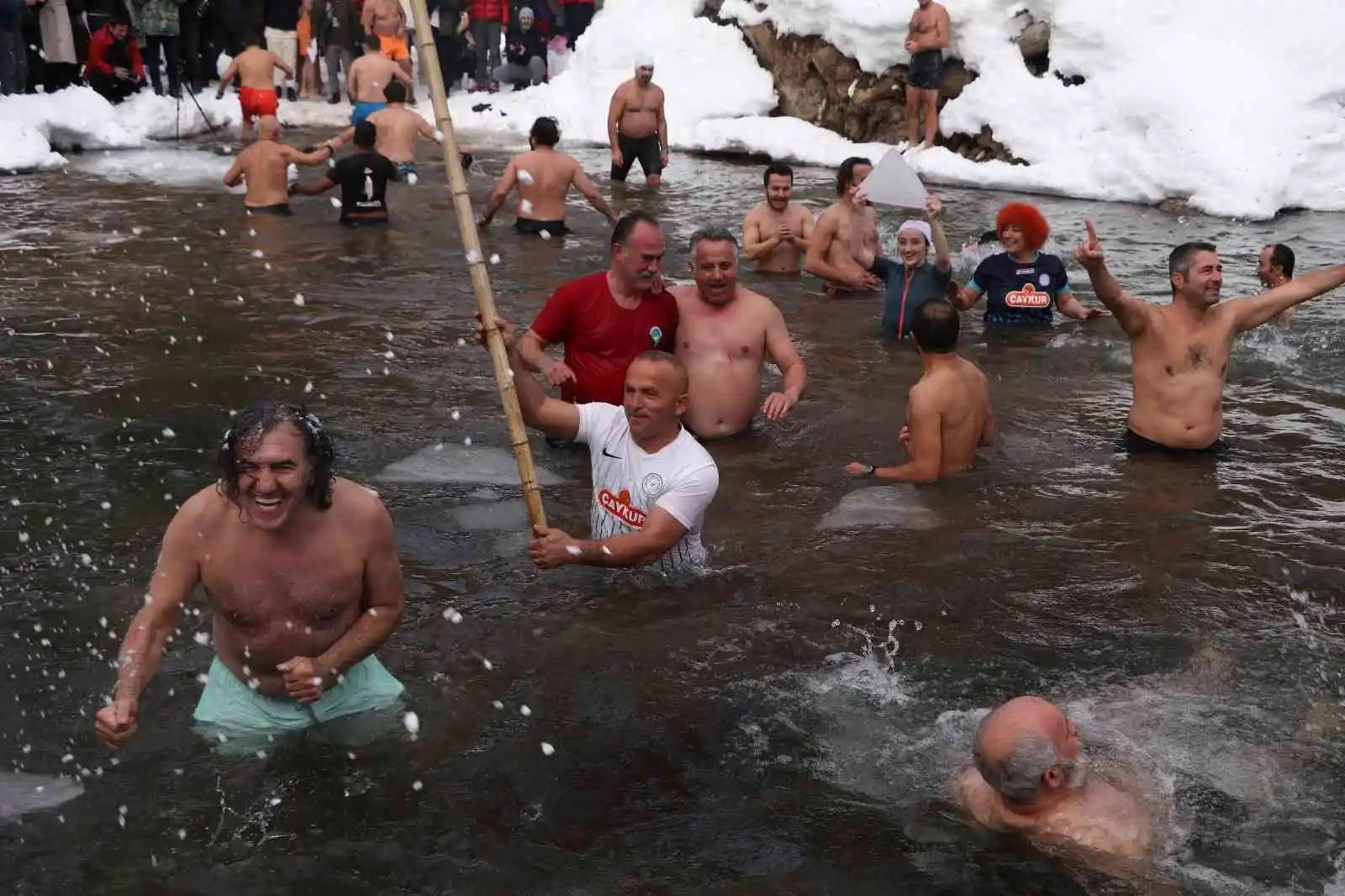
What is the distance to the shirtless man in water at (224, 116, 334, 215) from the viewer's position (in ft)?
40.1

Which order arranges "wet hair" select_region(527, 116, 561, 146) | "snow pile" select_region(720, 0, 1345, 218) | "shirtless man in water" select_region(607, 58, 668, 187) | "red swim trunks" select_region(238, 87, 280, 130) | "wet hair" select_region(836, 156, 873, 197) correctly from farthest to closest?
"red swim trunks" select_region(238, 87, 280, 130), "shirtless man in water" select_region(607, 58, 668, 187), "snow pile" select_region(720, 0, 1345, 218), "wet hair" select_region(527, 116, 561, 146), "wet hair" select_region(836, 156, 873, 197)

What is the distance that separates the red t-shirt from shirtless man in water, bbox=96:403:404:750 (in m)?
2.64

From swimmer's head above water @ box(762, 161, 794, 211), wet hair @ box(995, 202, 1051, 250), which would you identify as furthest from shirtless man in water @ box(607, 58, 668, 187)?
wet hair @ box(995, 202, 1051, 250)

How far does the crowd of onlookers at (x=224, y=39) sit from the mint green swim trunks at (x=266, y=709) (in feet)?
43.3

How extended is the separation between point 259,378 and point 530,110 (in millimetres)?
13219

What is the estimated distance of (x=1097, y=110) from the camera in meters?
14.9

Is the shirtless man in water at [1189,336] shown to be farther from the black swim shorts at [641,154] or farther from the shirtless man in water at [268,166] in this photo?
the black swim shorts at [641,154]

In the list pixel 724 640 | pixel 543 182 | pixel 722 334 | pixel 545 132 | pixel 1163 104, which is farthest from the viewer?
pixel 1163 104

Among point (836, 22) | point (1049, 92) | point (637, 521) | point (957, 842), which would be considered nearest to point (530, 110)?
point (836, 22)

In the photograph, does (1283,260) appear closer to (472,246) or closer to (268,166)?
(472,246)

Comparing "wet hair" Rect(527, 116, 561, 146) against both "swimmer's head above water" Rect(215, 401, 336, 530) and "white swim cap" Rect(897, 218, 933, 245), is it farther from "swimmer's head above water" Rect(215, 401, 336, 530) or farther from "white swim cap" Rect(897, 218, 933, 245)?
"swimmer's head above water" Rect(215, 401, 336, 530)

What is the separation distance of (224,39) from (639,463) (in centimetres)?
1759

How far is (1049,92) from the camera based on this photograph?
1530 centimetres

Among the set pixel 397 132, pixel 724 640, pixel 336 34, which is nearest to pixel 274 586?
pixel 724 640
